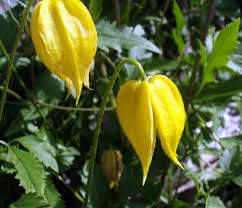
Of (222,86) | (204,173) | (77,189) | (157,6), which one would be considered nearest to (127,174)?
(77,189)

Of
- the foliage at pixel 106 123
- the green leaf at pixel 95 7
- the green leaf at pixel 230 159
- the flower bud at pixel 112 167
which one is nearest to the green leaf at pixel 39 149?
the foliage at pixel 106 123

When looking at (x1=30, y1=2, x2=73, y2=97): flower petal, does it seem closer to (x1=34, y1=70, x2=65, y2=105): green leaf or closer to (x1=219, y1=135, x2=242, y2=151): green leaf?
(x1=34, y1=70, x2=65, y2=105): green leaf

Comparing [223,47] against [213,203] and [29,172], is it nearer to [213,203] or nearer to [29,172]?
[213,203]

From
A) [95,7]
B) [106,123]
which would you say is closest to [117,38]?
[95,7]

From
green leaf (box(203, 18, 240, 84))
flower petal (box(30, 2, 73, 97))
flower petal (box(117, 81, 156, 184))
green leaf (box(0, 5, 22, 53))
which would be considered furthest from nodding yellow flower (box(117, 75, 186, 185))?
green leaf (box(0, 5, 22, 53))

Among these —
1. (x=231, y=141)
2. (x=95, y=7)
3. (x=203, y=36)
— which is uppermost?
(x=95, y=7)

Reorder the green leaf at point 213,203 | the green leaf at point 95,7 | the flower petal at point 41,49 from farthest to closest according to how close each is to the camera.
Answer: the green leaf at point 95,7
the green leaf at point 213,203
the flower petal at point 41,49

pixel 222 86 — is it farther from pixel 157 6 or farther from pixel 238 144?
pixel 157 6

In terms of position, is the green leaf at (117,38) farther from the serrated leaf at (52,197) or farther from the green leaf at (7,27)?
the serrated leaf at (52,197)
